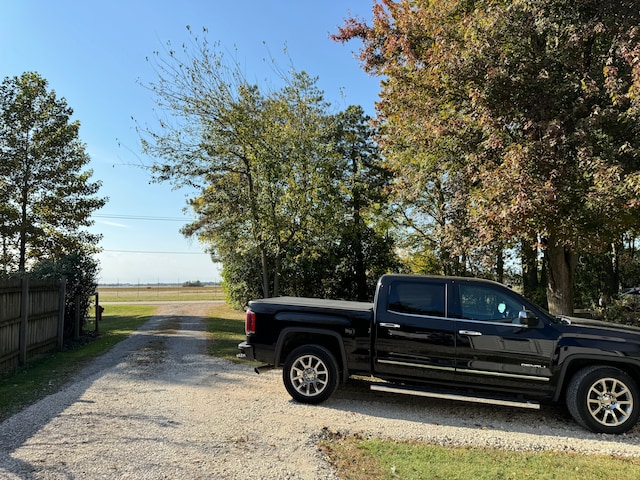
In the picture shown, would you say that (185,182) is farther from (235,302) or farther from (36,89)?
(235,302)

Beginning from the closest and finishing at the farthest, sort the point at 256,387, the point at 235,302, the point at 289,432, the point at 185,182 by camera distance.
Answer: the point at 289,432, the point at 256,387, the point at 185,182, the point at 235,302

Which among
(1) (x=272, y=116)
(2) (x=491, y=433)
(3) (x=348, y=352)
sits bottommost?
(2) (x=491, y=433)

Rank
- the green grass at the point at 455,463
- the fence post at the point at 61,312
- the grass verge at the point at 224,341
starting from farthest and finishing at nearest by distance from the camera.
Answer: the fence post at the point at 61,312 → the grass verge at the point at 224,341 → the green grass at the point at 455,463

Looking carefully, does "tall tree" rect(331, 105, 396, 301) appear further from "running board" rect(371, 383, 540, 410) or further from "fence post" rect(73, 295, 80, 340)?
"running board" rect(371, 383, 540, 410)

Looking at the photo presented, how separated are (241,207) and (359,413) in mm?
10953

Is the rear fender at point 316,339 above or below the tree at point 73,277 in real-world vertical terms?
below

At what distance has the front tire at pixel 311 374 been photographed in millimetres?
6480

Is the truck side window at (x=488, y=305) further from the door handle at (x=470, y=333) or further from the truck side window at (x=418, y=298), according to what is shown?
the truck side window at (x=418, y=298)

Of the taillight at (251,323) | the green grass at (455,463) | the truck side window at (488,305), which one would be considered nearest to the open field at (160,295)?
the taillight at (251,323)

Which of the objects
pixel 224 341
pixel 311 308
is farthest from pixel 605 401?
pixel 224 341

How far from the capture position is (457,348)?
6129 millimetres

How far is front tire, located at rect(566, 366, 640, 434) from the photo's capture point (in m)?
5.60

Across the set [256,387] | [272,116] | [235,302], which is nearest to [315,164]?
[272,116]

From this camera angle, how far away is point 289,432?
5.31 m
